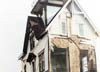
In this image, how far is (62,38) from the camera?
19156mm

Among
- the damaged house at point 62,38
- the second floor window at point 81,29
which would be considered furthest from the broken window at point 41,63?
the second floor window at point 81,29

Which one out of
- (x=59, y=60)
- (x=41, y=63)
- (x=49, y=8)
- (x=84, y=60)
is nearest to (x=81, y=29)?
(x=84, y=60)

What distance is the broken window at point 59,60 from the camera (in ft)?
61.1

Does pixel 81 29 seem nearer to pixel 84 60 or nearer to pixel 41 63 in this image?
pixel 84 60

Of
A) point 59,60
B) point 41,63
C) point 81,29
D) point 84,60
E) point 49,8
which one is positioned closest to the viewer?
point 59,60

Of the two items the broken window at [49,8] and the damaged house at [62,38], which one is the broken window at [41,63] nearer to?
the damaged house at [62,38]

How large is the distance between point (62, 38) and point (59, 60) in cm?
121

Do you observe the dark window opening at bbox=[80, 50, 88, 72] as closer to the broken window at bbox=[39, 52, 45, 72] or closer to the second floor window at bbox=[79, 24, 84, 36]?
the second floor window at bbox=[79, 24, 84, 36]

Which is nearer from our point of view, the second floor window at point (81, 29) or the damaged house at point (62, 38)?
the damaged house at point (62, 38)

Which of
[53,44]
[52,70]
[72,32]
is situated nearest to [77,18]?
[72,32]

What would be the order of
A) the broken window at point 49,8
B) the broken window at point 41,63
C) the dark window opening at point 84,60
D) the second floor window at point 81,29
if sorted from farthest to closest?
the broken window at point 49,8 < the second floor window at point 81,29 < the broken window at point 41,63 < the dark window opening at point 84,60

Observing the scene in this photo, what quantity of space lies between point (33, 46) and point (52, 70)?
3.48m

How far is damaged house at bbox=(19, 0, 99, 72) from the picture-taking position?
1888cm

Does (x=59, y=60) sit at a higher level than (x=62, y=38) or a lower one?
lower
